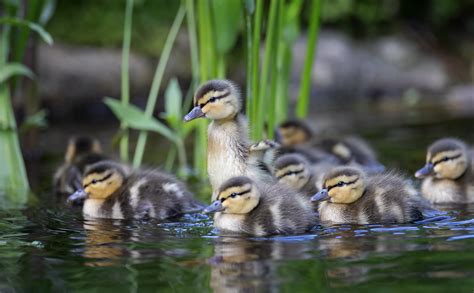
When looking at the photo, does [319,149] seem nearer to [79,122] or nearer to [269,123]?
[269,123]

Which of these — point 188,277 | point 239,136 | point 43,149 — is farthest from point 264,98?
point 43,149

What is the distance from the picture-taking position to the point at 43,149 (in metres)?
7.68

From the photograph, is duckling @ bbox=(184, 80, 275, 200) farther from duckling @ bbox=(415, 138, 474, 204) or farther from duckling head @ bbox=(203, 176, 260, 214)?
duckling @ bbox=(415, 138, 474, 204)

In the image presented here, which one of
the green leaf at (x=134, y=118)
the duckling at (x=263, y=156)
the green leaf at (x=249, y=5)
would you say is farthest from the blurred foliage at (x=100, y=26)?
→ the duckling at (x=263, y=156)

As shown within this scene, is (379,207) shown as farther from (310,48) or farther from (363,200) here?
(310,48)

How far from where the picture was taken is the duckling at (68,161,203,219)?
4.45 m

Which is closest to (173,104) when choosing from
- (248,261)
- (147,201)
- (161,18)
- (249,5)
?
(249,5)

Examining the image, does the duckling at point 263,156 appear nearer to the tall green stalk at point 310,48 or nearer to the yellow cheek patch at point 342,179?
the yellow cheek patch at point 342,179

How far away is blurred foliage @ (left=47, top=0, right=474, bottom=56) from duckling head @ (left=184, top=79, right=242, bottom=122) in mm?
5563

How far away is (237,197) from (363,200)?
0.66m

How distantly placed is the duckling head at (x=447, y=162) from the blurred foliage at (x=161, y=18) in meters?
5.59

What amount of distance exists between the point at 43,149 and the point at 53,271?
4.69m

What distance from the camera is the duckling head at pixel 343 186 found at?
159 inches

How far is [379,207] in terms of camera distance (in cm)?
399
